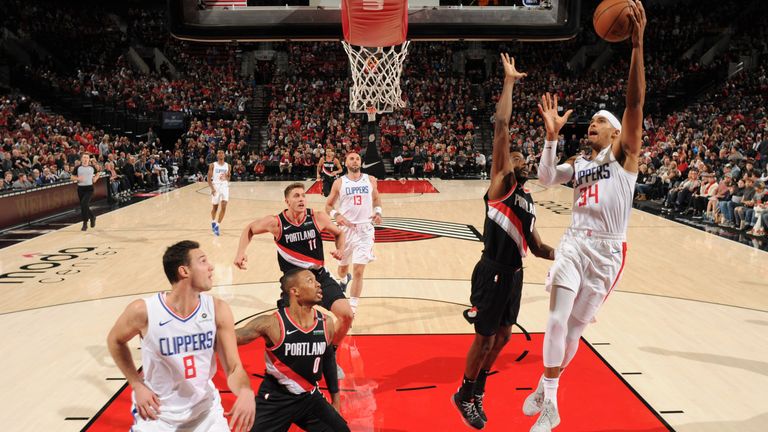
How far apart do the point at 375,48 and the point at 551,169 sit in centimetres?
877

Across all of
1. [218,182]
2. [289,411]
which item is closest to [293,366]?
[289,411]

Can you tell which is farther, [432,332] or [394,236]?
[394,236]

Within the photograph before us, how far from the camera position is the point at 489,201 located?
4422 millimetres

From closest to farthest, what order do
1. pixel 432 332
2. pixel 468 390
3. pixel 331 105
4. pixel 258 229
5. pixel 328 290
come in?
pixel 468 390 → pixel 328 290 → pixel 258 229 → pixel 432 332 → pixel 331 105

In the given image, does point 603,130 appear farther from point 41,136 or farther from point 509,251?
point 41,136

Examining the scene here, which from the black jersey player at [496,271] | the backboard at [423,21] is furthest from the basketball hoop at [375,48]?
the black jersey player at [496,271]

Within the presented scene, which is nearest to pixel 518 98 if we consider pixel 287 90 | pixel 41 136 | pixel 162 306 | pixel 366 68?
pixel 287 90

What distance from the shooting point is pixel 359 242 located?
7.13 m

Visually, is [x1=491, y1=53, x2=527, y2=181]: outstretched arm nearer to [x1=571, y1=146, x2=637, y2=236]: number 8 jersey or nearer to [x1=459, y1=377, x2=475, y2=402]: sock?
[x1=571, y1=146, x2=637, y2=236]: number 8 jersey

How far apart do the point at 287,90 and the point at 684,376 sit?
24.5 metres

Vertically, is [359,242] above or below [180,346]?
below

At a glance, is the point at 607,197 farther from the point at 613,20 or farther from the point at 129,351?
the point at 129,351

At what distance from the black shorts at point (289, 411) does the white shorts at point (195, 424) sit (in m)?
0.32

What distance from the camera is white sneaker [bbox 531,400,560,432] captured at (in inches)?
157
